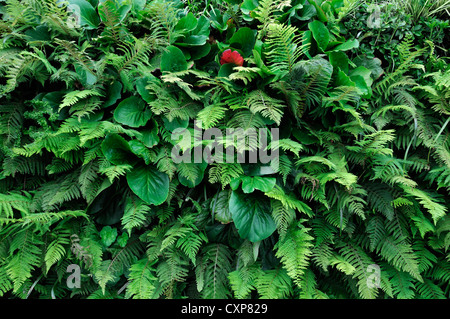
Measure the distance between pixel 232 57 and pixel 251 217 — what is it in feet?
3.50

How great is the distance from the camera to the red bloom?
1761mm

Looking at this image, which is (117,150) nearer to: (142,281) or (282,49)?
(142,281)

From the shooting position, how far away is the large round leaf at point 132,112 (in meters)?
1.74

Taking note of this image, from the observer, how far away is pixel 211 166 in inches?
69.4

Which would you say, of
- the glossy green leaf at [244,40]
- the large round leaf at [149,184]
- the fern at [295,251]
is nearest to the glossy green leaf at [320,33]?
the glossy green leaf at [244,40]

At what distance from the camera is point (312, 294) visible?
1.65 m

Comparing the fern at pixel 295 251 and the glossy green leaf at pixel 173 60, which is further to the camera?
the glossy green leaf at pixel 173 60

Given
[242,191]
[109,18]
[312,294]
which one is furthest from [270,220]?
[109,18]

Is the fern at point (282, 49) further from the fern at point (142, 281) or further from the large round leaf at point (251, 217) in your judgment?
the fern at point (142, 281)

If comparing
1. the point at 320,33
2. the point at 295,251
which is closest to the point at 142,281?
the point at 295,251

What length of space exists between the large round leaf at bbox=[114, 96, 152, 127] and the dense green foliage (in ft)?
0.04

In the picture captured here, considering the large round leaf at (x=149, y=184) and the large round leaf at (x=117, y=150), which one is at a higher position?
the large round leaf at (x=117, y=150)

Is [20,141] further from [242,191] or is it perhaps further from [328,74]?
[328,74]

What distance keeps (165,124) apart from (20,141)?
1012 mm
